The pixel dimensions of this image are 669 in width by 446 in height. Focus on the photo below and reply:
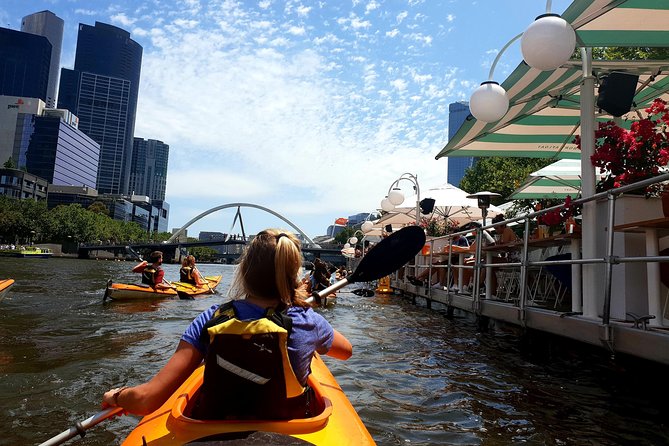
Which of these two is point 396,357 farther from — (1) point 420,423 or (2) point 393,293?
(2) point 393,293

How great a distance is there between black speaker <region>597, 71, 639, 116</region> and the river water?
8.24 ft

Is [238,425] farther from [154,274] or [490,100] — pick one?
[154,274]

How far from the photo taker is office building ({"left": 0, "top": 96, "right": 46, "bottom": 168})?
119188mm

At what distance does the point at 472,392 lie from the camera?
15.3ft

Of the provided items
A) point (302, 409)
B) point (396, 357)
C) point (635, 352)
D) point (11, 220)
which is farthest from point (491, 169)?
point (11, 220)

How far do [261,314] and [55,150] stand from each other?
13332 centimetres

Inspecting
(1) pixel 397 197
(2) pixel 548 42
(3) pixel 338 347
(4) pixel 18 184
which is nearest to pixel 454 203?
(1) pixel 397 197

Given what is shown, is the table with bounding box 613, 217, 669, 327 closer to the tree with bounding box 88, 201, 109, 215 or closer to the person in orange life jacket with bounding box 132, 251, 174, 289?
the person in orange life jacket with bounding box 132, 251, 174, 289

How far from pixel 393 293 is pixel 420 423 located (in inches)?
565

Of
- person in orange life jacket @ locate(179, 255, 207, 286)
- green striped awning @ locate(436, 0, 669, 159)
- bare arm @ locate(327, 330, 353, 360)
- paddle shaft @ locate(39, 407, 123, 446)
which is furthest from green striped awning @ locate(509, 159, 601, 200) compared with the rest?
person in orange life jacket @ locate(179, 255, 207, 286)

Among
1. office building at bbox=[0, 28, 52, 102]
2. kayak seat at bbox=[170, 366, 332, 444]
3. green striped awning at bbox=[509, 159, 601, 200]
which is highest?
office building at bbox=[0, 28, 52, 102]

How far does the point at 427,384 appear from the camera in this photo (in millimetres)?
5004

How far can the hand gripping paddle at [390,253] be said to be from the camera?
9.82ft

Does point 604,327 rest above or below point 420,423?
above
